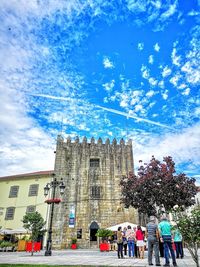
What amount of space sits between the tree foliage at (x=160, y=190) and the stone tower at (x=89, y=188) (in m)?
12.0

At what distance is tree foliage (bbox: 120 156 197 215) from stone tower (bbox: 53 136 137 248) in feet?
39.4

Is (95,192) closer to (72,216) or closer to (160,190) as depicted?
(72,216)

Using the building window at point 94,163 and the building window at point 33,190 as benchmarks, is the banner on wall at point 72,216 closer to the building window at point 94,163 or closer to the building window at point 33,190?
the building window at point 33,190

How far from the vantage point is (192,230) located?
662 cm

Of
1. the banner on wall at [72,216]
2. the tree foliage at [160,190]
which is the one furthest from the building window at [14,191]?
the tree foliage at [160,190]

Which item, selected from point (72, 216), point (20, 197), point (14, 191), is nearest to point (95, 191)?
point (72, 216)

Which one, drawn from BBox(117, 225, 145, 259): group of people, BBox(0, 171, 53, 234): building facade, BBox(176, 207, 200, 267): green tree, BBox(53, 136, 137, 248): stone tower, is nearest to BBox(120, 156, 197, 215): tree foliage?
BBox(117, 225, 145, 259): group of people

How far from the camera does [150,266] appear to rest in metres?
7.77

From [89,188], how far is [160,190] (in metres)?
15.3

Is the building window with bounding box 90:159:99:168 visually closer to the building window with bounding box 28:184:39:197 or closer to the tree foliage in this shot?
the building window with bounding box 28:184:39:197

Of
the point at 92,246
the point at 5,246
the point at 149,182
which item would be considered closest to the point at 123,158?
the point at 92,246

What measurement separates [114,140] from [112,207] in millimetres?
9557

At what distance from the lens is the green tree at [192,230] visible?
259 inches

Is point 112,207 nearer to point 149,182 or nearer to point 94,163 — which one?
point 94,163
